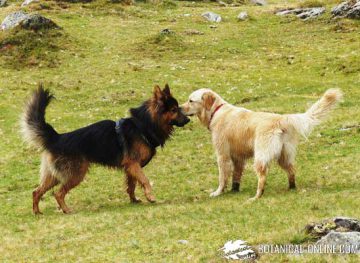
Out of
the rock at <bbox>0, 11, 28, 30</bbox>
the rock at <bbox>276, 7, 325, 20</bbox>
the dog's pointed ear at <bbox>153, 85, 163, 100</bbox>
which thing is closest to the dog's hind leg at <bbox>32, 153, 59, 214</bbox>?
the dog's pointed ear at <bbox>153, 85, 163, 100</bbox>

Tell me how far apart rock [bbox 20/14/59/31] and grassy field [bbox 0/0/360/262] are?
1136 mm

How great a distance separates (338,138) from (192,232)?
30.8 feet

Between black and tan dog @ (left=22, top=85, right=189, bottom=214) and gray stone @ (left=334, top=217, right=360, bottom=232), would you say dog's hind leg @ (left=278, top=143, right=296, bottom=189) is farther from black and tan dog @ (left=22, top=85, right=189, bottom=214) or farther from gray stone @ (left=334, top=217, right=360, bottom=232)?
gray stone @ (left=334, top=217, right=360, bottom=232)

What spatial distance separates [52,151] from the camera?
43.0 feet

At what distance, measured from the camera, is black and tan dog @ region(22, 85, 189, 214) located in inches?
516

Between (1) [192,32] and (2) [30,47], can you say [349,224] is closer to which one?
(2) [30,47]

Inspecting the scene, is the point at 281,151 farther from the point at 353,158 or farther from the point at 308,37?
the point at 308,37

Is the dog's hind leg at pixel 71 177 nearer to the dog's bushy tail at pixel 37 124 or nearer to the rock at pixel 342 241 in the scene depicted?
the dog's bushy tail at pixel 37 124

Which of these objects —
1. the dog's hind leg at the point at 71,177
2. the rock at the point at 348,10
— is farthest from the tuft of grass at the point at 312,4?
the dog's hind leg at the point at 71,177

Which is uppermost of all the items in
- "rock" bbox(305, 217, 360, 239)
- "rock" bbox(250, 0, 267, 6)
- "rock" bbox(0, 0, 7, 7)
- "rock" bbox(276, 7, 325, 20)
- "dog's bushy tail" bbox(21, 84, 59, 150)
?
"rock" bbox(250, 0, 267, 6)

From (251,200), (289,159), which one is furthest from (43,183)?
(289,159)

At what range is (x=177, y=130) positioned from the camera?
2220 centimetres

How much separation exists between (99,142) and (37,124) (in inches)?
62.7

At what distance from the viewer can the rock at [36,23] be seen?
1506 inches
